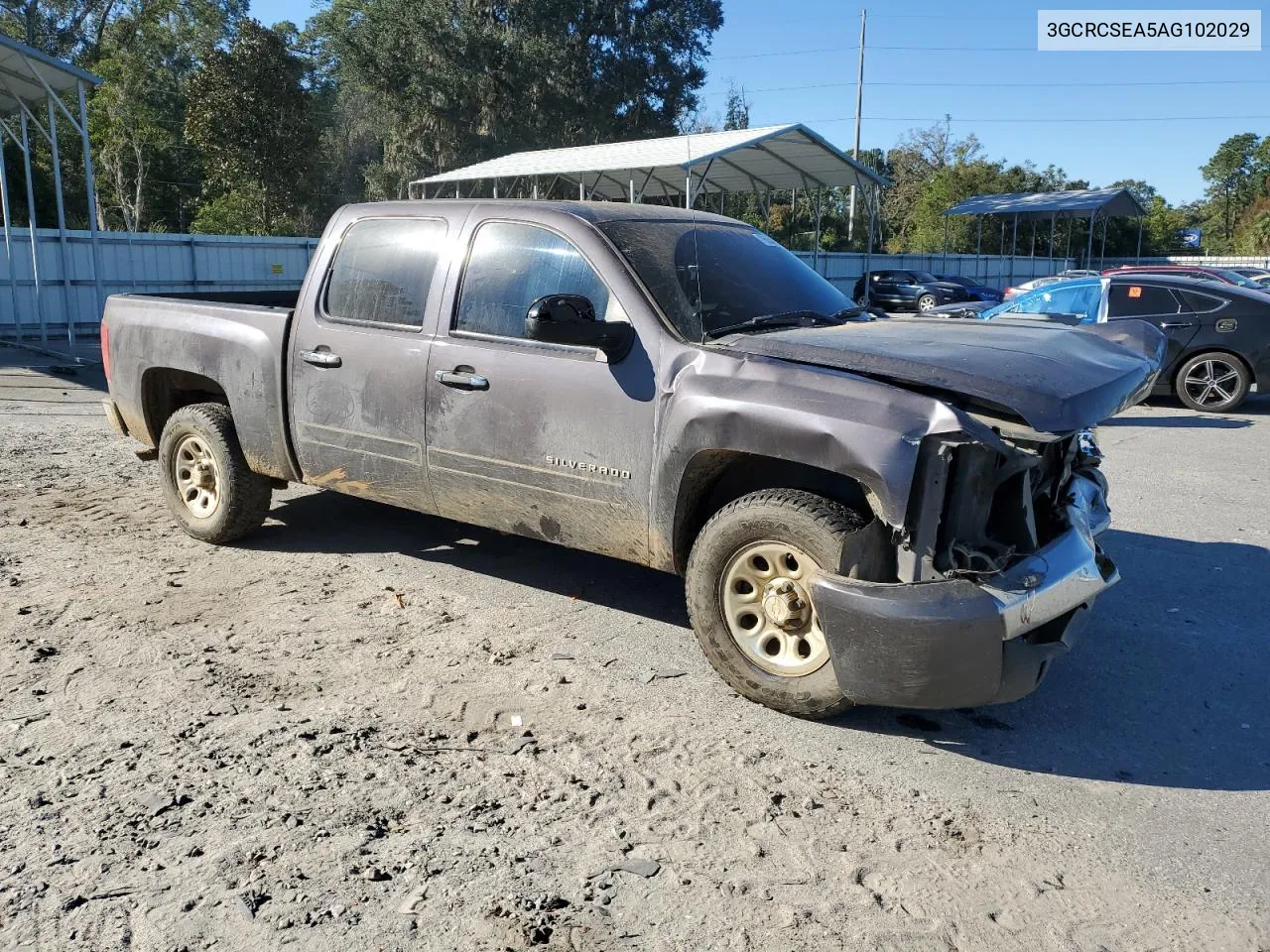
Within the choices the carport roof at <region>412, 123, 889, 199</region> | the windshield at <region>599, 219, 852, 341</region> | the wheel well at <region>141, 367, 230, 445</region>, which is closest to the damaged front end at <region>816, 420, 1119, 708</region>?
the windshield at <region>599, 219, 852, 341</region>

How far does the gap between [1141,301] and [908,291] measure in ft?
60.7

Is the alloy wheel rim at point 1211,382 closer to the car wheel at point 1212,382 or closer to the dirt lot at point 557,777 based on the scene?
the car wheel at point 1212,382

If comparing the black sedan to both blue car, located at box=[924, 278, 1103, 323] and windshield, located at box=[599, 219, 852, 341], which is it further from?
windshield, located at box=[599, 219, 852, 341]

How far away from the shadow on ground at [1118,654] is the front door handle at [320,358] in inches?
51.2

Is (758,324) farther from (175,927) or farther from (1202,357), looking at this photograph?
(1202,357)

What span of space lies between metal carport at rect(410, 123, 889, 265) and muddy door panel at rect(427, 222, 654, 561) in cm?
1572

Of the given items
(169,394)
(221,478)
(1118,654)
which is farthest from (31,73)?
(1118,654)

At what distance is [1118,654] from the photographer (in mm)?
4785

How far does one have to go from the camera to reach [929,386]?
372 centimetres

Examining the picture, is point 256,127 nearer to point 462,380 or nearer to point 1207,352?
point 1207,352

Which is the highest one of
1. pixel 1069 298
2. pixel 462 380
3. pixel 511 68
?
pixel 511 68

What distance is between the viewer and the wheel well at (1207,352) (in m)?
12.3

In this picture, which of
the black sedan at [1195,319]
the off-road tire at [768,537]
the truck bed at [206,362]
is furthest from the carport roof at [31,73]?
the off-road tire at [768,537]

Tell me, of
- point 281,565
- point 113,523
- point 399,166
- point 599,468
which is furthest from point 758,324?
point 399,166
